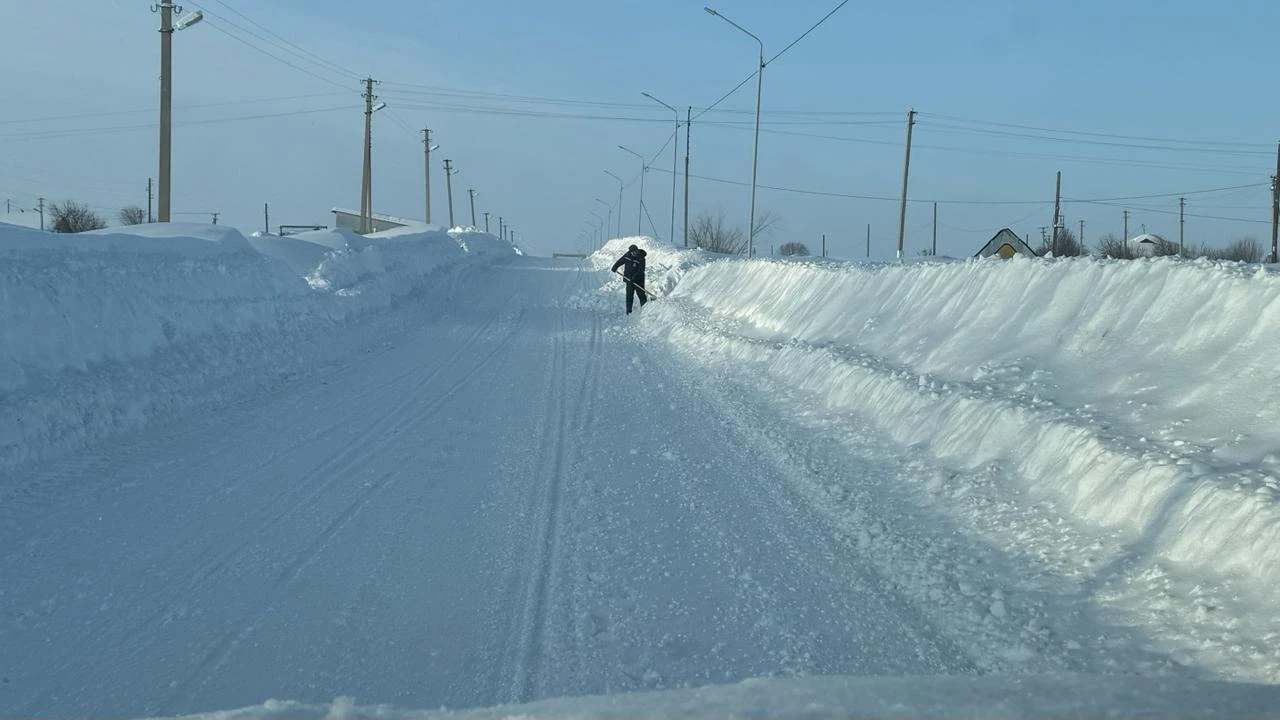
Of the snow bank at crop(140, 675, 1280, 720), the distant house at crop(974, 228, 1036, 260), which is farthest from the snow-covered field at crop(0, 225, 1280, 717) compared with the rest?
the distant house at crop(974, 228, 1036, 260)

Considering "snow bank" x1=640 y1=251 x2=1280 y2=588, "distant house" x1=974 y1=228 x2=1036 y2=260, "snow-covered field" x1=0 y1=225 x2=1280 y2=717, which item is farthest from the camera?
"distant house" x1=974 y1=228 x2=1036 y2=260

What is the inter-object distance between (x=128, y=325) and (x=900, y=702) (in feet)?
35.3

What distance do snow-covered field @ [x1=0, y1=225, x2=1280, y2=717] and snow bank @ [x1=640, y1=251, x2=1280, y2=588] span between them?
0.03 m

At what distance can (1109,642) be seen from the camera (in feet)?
16.0

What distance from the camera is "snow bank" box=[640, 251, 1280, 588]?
5.66 meters

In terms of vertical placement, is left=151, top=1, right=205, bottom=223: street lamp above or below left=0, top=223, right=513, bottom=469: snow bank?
above

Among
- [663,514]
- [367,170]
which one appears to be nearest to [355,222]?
[367,170]

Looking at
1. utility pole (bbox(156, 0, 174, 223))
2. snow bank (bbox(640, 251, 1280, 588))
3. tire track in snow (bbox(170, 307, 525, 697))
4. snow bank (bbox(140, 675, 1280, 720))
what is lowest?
tire track in snow (bbox(170, 307, 525, 697))

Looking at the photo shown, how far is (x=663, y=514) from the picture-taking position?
7.50 metres

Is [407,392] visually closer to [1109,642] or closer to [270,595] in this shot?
[270,595]

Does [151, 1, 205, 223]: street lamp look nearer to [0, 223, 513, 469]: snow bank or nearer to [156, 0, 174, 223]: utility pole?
[156, 0, 174, 223]: utility pole

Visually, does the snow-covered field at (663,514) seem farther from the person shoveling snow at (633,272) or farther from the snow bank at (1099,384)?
the person shoveling snow at (633,272)

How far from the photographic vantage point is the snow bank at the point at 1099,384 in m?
5.66

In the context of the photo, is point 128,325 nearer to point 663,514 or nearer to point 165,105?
point 663,514
